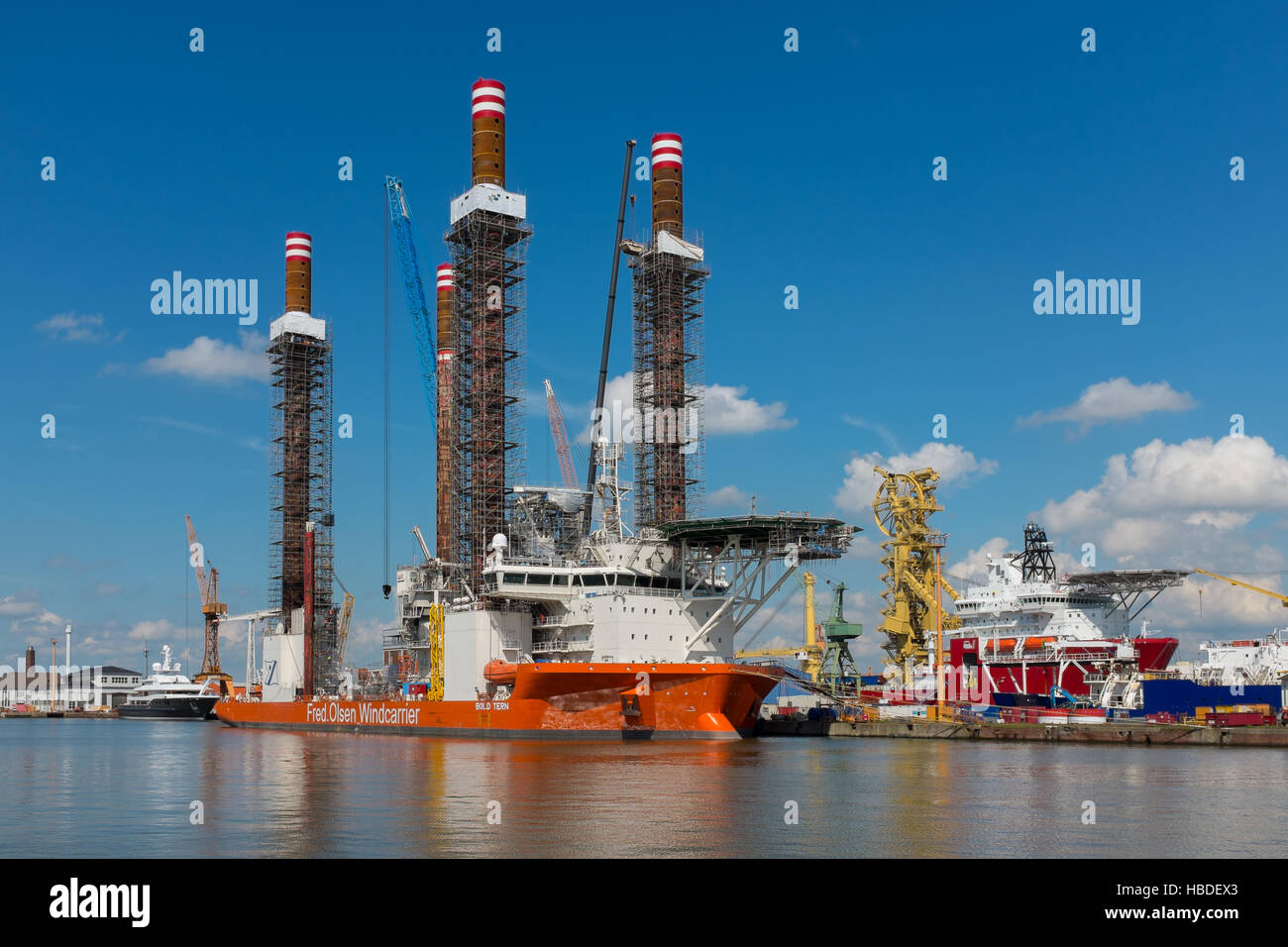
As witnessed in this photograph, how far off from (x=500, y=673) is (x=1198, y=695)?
4660 centimetres

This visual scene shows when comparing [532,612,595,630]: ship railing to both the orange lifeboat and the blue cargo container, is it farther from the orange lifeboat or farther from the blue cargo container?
the blue cargo container

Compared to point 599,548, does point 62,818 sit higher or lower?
lower

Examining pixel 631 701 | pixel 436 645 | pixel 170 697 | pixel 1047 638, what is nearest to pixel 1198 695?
pixel 1047 638

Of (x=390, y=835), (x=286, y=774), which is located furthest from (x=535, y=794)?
(x=286, y=774)

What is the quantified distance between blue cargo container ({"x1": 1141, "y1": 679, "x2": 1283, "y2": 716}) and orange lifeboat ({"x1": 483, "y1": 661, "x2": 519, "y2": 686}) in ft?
140

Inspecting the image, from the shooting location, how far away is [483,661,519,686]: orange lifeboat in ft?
231

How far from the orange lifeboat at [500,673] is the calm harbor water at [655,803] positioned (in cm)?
1025

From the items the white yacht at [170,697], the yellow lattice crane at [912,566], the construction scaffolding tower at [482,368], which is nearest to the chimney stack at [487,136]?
the construction scaffolding tower at [482,368]

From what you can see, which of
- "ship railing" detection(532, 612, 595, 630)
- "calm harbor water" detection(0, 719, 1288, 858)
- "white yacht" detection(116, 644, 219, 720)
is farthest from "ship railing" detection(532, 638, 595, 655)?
"white yacht" detection(116, 644, 219, 720)

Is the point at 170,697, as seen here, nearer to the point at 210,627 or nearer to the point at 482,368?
the point at 210,627

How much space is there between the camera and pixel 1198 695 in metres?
79.6
